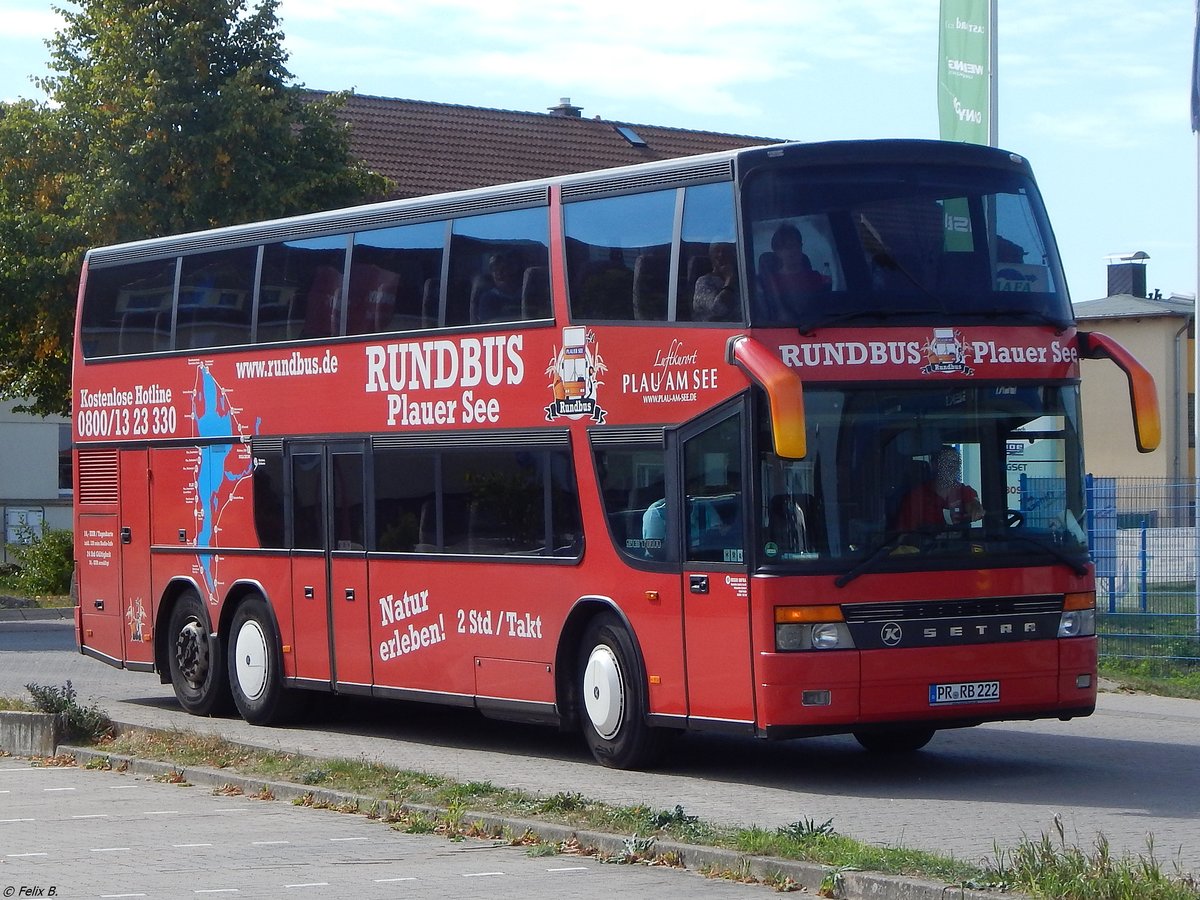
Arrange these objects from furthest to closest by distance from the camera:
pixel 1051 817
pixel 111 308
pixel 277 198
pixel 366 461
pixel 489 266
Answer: pixel 277 198 → pixel 111 308 → pixel 366 461 → pixel 489 266 → pixel 1051 817

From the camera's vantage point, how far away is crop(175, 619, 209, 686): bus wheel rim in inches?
675

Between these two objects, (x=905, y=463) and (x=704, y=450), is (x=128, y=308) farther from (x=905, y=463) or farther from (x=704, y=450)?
(x=905, y=463)

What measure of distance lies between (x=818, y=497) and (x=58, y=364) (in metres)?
22.0

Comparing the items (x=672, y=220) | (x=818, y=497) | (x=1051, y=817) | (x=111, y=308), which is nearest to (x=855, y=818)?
(x=1051, y=817)

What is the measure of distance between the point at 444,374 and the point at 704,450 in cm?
291

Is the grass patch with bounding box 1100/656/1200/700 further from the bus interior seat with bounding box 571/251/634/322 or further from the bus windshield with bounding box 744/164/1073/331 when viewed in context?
the bus interior seat with bounding box 571/251/634/322

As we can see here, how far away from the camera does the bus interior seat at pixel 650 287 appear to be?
12703mm

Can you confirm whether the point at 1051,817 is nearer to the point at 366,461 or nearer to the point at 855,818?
the point at 855,818

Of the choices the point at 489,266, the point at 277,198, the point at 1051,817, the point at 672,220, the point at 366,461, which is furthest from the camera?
the point at 277,198

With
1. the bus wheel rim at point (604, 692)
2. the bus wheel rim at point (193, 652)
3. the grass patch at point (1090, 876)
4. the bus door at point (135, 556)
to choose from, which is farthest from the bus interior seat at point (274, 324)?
the grass patch at point (1090, 876)

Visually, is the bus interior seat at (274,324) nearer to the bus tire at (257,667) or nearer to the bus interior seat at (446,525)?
the bus tire at (257,667)

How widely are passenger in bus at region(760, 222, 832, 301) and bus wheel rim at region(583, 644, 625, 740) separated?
2722 mm

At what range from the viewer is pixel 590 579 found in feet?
43.3

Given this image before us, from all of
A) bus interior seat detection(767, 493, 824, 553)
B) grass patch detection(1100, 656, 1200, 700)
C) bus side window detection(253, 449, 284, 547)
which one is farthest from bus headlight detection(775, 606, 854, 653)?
grass patch detection(1100, 656, 1200, 700)
